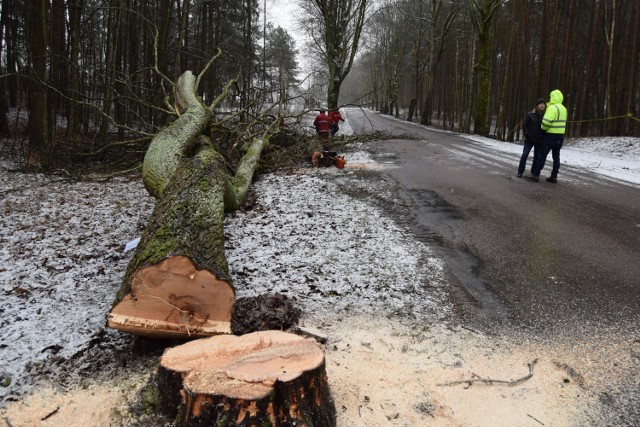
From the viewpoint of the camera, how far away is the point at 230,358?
8.00ft

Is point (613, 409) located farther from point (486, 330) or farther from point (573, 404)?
point (486, 330)

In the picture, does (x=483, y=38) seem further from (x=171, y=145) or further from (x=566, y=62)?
(x=171, y=145)

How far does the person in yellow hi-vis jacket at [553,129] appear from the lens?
825 centimetres

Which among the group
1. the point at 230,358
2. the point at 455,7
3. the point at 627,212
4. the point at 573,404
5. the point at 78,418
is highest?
the point at 455,7

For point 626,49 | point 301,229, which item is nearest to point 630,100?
point 626,49

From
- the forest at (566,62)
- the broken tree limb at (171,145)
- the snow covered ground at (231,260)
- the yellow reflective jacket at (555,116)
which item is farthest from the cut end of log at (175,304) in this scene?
the forest at (566,62)

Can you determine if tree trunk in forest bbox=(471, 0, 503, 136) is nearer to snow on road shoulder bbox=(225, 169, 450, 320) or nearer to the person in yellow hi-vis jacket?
the person in yellow hi-vis jacket

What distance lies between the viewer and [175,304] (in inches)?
117

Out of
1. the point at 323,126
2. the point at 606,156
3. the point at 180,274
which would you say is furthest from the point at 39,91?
the point at 606,156

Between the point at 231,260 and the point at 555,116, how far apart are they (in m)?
7.01

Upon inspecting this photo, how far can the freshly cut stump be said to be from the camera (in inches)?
83.1

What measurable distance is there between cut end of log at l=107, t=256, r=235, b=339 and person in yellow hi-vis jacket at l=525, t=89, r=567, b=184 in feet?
25.3

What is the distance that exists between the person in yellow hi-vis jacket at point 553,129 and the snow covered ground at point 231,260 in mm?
3386

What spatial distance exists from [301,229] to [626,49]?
19.4 m
